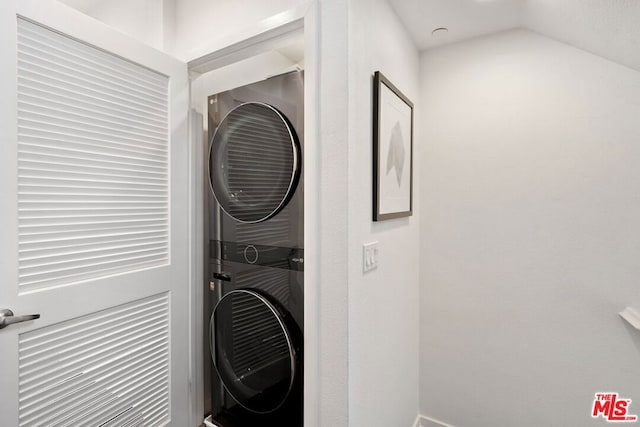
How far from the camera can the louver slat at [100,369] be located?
1.05 m

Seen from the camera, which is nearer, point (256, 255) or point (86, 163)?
point (86, 163)

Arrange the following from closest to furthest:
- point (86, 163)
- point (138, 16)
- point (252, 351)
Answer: point (86, 163), point (252, 351), point (138, 16)

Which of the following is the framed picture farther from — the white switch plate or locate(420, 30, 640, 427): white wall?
locate(420, 30, 640, 427): white wall

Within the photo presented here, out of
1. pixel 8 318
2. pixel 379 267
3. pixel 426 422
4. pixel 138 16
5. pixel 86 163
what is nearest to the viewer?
pixel 8 318

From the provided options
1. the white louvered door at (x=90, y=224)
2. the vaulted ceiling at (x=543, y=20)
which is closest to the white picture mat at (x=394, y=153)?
the vaulted ceiling at (x=543, y=20)

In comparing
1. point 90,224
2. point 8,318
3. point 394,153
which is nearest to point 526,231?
point 394,153

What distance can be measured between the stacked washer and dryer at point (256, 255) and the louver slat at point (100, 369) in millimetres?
278

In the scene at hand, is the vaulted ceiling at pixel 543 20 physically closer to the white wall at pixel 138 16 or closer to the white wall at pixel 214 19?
the white wall at pixel 214 19

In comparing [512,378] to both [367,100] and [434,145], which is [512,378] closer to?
[434,145]

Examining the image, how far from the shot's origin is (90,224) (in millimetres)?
1189

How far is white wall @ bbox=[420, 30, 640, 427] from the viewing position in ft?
4.56

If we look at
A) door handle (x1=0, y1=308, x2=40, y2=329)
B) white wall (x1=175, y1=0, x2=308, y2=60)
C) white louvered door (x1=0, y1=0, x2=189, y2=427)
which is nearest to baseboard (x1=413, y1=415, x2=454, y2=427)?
white louvered door (x1=0, y1=0, x2=189, y2=427)

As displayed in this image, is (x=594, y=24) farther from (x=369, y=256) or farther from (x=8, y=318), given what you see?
(x=8, y=318)

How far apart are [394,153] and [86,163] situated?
128cm
